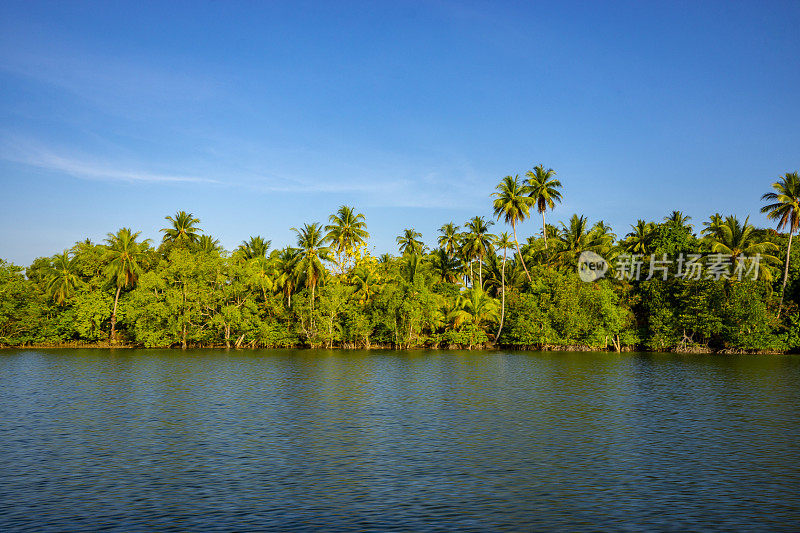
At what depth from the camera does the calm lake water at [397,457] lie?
12219 mm

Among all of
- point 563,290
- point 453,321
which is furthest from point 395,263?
point 563,290

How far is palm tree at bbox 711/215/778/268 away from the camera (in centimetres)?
6750

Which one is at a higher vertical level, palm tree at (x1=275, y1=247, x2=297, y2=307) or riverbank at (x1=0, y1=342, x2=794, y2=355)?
palm tree at (x1=275, y1=247, x2=297, y2=307)

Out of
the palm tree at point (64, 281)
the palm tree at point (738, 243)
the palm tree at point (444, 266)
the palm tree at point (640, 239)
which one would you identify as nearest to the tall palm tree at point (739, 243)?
the palm tree at point (738, 243)

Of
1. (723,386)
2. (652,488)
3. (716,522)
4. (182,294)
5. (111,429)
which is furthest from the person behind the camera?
(182,294)

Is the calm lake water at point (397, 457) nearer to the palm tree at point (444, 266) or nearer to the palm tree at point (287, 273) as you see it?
the palm tree at point (287, 273)

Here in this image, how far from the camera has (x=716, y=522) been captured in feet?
38.8

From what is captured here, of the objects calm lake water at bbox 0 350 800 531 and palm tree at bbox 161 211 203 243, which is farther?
palm tree at bbox 161 211 203 243

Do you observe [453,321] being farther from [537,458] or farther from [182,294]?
[537,458]

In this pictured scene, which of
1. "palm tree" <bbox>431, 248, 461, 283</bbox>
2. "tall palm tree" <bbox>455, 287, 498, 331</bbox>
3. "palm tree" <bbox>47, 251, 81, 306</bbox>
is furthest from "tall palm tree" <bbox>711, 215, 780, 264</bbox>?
"palm tree" <bbox>47, 251, 81, 306</bbox>

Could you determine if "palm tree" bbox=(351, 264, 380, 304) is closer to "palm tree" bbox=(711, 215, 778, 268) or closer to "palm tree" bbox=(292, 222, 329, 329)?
"palm tree" bbox=(292, 222, 329, 329)

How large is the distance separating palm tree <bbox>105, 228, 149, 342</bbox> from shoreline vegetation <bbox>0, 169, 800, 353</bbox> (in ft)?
0.62

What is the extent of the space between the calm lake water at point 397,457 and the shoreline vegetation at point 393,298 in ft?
129

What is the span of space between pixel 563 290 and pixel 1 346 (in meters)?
75.5
